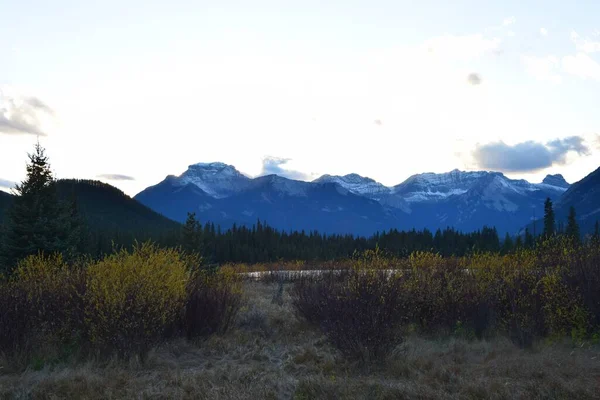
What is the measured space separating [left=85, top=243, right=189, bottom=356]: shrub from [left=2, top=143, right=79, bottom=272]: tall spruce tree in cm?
1376

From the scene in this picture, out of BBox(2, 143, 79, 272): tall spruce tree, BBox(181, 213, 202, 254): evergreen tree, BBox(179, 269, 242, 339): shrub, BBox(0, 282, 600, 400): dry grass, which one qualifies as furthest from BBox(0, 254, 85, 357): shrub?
BBox(181, 213, 202, 254): evergreen tree

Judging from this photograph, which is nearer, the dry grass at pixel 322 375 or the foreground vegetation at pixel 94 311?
the dry grass at pixel 322 375

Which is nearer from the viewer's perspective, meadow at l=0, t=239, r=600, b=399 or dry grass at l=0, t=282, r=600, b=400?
dry grass at l=0, t=282, r=600, b=400

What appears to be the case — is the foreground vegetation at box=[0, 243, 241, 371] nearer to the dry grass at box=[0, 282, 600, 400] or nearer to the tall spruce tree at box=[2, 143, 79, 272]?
the dry grass at box=[0, 282, 600, 400]

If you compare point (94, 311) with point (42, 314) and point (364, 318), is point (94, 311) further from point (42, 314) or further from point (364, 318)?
point (364, 318)

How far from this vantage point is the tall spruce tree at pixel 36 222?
75.6 ft

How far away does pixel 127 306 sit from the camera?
999 cm

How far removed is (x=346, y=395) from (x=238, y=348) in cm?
418

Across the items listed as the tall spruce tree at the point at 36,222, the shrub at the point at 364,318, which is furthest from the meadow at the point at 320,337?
the tall spruce tree at the point at 36,222

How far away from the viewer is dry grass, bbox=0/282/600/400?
8539 millimetres

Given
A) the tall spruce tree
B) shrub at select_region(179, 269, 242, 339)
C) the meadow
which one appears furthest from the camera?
the tall spruce tree

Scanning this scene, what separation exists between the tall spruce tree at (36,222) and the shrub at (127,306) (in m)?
13.8

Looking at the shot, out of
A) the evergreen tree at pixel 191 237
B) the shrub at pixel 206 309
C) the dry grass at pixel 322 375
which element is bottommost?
the dry grass at pixel 322 375

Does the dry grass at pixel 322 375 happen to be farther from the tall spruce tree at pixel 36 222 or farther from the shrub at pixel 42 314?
the tall spruce tree at pixel 36 222
